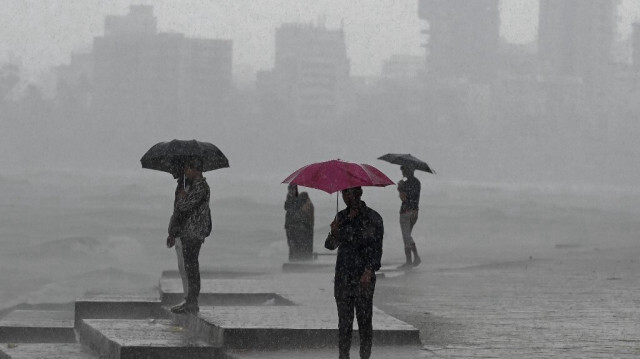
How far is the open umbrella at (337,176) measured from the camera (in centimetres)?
732

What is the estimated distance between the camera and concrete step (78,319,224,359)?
859cm

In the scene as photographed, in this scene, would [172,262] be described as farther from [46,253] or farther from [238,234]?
[238,234]

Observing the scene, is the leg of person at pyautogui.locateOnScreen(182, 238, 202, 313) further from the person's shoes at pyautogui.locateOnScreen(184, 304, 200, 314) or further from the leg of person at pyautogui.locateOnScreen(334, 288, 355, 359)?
the leg of person at pyautogui.locateOnScreen(334, 288, 355, 359)

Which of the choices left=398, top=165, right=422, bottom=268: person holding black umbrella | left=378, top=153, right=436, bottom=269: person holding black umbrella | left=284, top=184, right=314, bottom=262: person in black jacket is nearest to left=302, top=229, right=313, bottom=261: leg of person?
left=284, top=184, right=314, bottom=262: person in black jacket

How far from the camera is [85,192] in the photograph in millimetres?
141625

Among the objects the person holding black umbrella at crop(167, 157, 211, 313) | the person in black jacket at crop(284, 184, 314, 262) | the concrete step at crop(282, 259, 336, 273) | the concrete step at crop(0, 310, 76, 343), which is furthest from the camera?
the person in black jacket at crop(284, 184, 314, 262)

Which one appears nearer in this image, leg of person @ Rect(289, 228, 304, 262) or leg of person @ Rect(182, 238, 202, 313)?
leg of person @ Rect(182, 238, 202, 313)

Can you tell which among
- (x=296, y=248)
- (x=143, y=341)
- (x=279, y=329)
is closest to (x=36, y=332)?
(x=143, y=341)

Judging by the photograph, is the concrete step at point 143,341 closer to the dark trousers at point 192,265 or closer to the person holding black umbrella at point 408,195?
the dark trousers at point 192,265

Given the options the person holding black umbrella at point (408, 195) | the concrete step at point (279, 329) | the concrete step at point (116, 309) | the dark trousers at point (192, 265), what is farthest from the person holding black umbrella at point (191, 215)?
the person holding black umbrella at point (408, 195)

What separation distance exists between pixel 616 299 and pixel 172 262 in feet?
87.0

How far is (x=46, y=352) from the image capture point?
392 inches

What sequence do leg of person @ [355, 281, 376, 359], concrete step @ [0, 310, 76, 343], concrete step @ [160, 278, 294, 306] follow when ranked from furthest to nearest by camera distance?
concrete step @ [0, 310, 76, 343]
concrete step @ [160, 278, 294, 306]
leg of person @ [355, 281, 376, 359]

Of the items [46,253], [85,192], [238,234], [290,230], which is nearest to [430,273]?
[290,230]
